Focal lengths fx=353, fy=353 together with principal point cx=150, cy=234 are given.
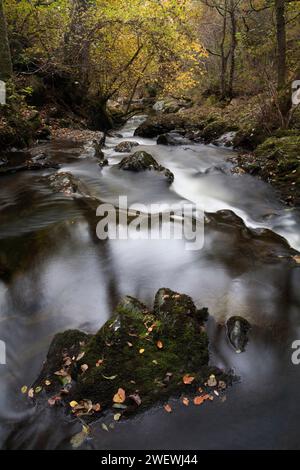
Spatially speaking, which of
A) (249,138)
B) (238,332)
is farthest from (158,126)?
(238,332)

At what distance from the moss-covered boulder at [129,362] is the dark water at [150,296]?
0.54ft

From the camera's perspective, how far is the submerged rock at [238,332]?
3686 mm

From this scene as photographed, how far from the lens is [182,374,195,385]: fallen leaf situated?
3272 millimetres

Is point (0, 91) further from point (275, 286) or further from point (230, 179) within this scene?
point (275, 286)

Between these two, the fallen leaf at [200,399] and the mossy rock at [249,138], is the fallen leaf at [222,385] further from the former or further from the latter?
the mossy rock at [249,138]

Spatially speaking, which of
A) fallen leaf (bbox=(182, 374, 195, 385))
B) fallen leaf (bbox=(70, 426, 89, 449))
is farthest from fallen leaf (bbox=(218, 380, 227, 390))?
fallen leaf (bbox=(70, 426, 89, 449))

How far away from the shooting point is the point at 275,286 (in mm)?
4621

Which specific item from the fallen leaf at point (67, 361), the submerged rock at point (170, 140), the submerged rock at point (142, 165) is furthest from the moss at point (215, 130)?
the fallen leaf at point (67, 361)

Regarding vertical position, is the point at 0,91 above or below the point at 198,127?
above

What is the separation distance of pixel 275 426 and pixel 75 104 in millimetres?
14818

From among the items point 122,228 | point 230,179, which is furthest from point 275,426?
point 230,179

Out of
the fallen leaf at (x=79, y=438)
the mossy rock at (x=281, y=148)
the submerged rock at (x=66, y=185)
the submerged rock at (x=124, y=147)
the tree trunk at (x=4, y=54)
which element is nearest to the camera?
the fallen leaf at (x=79, y=438)
